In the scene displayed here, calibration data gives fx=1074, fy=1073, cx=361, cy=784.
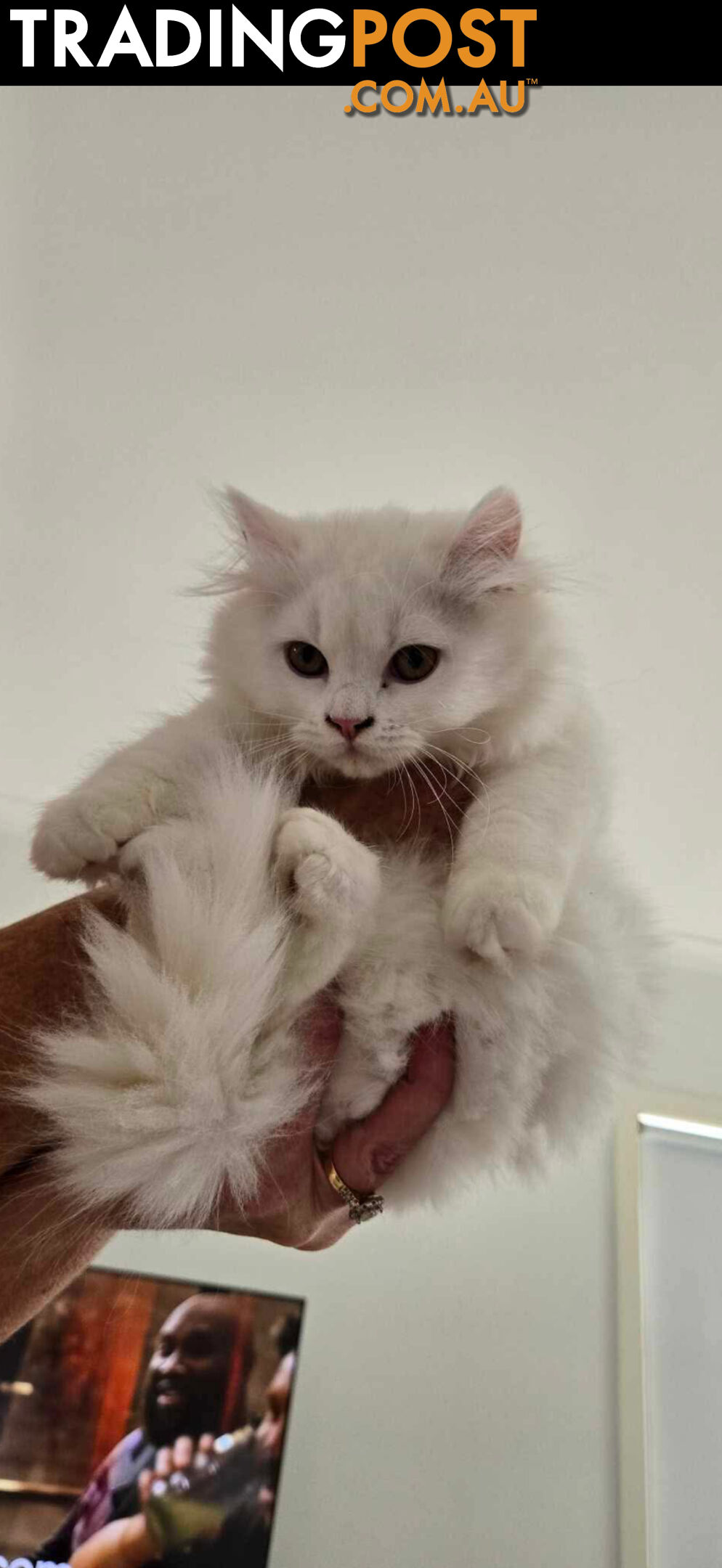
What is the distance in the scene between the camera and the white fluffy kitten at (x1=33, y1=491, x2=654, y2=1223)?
104 centimetres

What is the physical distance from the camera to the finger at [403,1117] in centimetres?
116

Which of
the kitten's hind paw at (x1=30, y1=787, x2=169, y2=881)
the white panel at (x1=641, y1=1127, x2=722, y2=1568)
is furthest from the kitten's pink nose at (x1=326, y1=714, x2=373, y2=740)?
the white panel at (x1=641, y1=1127, x2=722, y2=1568)

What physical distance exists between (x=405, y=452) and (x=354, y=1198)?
1.87 m

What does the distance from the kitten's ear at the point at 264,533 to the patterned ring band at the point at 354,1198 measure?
0.78 meters

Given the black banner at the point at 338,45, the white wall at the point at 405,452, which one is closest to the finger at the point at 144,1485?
the white wall at the point at 405,452

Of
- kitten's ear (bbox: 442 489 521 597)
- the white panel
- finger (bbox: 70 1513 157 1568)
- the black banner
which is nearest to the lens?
kitten's ear (bbox: 442 489 521 597)

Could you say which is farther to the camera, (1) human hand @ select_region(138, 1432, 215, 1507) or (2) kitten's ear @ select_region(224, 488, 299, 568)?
(1) human hand @ select_region(138, 1432, 215, 1507)

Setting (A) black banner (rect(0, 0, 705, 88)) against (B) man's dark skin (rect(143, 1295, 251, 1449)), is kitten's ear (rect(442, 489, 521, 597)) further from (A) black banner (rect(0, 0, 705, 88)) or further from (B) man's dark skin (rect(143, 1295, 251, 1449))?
A: (B) man's dark skin (rect(143, 1295, 251, 1449))

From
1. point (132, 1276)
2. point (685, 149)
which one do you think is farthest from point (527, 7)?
point (132, 1276)

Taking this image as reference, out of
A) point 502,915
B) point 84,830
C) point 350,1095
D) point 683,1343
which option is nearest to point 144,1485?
point 683,1343

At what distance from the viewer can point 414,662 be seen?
1.35 meters

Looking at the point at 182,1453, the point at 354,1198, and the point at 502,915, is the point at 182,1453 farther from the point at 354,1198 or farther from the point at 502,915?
the point at 502,915

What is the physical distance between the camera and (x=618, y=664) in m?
3.11

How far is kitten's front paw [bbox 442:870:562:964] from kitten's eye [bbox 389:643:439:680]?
13.4 inches
